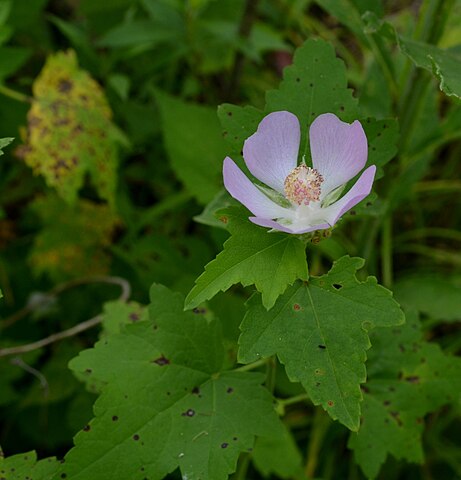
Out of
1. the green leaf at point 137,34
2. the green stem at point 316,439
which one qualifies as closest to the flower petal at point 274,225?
the green stem at point 316,439

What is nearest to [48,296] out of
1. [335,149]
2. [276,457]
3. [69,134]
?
[69,134]

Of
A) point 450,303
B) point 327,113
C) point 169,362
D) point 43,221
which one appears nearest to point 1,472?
point 169,362

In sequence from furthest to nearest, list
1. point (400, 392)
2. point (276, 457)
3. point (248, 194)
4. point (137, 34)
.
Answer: point (137, 34) < point (276, 457) < point (400, 392) < point (248, 194)

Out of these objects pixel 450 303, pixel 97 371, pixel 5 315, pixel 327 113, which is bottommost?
pixel 5 315

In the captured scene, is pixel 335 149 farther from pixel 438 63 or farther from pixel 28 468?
pixel 28 468

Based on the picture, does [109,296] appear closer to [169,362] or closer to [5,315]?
[5,315]

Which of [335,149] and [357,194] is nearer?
[357,194]

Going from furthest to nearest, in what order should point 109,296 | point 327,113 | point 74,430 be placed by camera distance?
point 109,296 → point 74,430 → point 327,113
